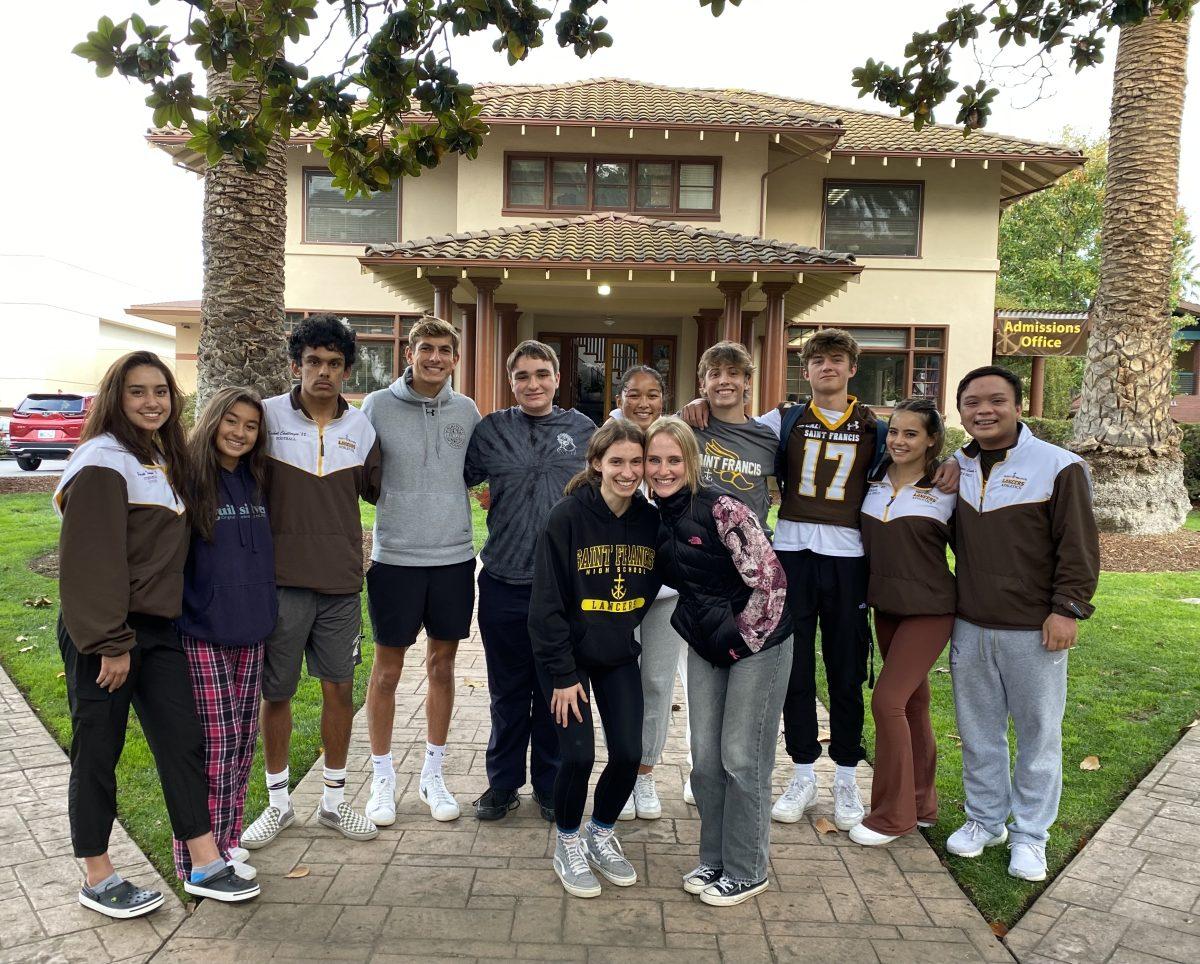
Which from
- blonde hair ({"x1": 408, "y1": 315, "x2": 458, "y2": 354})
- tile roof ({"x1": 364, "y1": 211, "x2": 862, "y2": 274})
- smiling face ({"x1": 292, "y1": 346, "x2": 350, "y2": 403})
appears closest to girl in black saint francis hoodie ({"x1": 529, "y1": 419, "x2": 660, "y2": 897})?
blonde hair ({"x1": 408, "y1": 315, "x2": 458, "y2": 354})

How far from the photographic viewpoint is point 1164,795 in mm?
4172

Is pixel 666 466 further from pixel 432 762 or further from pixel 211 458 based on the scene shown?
pixel 432 762

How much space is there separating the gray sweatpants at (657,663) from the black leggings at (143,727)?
1797 millimetres

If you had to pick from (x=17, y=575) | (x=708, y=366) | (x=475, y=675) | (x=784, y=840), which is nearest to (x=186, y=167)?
(x=17, y=575)

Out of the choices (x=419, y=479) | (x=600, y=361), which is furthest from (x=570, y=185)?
(x=419, y=479)

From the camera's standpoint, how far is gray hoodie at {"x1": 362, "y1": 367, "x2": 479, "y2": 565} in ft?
12.5

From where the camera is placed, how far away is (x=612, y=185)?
1769cm

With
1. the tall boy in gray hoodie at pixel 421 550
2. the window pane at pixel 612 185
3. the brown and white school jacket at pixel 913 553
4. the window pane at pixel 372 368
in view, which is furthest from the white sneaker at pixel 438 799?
the window pane at pixel 372 368

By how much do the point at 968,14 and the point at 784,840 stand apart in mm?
3923

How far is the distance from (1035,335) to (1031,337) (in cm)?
11

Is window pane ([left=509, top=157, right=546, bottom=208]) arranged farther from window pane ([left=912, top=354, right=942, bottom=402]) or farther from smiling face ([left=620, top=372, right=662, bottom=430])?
smiling face ([left=620, top=372, right=662, bottom=430])

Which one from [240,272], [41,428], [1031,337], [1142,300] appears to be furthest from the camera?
[41,428]

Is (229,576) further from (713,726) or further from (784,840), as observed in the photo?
(784,840)

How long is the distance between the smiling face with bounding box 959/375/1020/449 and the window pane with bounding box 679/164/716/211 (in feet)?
48.7
